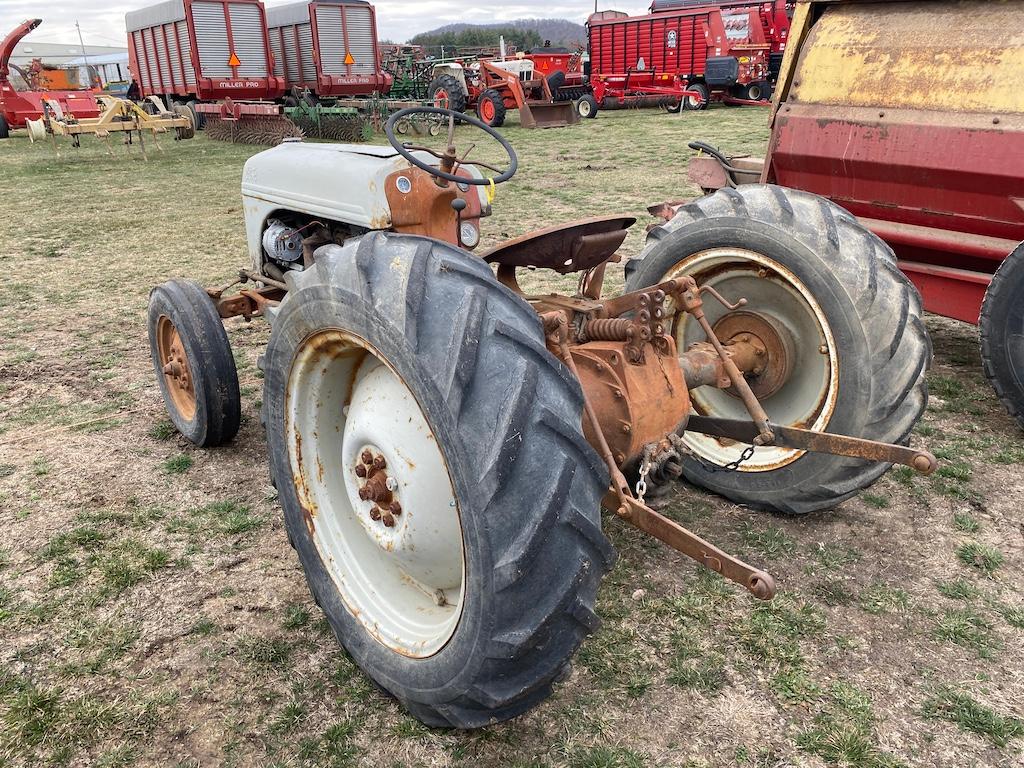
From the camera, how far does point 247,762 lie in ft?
6.37

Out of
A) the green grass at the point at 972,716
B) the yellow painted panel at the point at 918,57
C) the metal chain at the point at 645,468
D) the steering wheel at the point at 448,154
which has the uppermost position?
the yellow painted panel at the point at 918,57

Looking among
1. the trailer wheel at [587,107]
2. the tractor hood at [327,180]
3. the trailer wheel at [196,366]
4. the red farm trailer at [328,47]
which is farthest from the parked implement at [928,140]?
the trailer wheel at [587,107]

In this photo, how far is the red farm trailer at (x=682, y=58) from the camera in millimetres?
19750

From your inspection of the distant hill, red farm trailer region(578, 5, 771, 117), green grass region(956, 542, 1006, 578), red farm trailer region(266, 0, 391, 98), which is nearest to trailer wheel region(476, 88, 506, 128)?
red farm trailer region(266, 0, 391, 98)

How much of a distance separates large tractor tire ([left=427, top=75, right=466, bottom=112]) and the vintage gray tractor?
52.2ft

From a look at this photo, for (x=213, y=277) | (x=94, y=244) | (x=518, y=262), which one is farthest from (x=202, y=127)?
(x=518, y=262)

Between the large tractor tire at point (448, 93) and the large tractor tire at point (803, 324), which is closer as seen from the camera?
the large tractor tire at point (803, 324)

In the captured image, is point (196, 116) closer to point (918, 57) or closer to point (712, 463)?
point (918, 57)

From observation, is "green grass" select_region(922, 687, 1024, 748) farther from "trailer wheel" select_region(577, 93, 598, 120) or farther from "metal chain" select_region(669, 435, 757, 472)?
"trailer wheel" select_region(577, 93, 598, 120)

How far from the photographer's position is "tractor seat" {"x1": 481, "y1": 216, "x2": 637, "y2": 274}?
237cm

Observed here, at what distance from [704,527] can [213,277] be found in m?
5.03

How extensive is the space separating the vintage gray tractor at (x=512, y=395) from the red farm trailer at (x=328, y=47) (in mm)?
15874

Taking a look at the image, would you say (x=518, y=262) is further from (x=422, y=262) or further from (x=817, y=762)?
(x=817, y=762)

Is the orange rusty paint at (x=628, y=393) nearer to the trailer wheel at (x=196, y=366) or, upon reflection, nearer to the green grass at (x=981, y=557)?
the green grass at (x=981, y=557)
